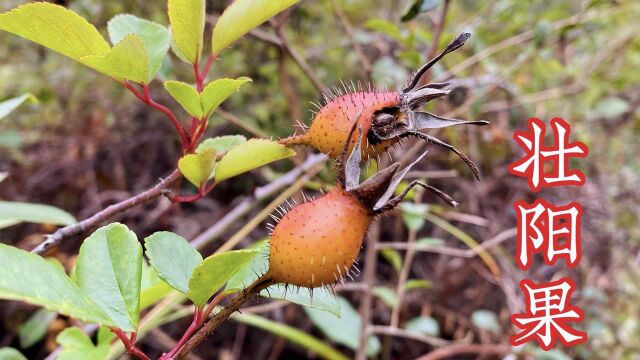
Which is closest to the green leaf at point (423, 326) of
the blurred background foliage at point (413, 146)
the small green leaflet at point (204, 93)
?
the blurred background foliage at point (413, 146)

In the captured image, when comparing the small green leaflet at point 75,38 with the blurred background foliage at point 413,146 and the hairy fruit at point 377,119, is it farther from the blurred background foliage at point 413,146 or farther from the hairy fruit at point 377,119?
the blurred background foliage at point 413,146

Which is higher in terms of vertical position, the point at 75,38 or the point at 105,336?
the point at 75,38

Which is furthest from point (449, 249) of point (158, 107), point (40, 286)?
point (40, 286)

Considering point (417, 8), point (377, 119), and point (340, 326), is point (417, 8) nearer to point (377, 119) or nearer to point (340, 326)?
point (377, 119)

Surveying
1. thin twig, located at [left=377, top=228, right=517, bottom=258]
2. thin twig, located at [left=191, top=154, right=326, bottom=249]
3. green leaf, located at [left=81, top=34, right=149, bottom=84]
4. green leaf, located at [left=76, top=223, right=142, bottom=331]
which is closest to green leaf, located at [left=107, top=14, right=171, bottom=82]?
green leaf, located at [left=81, top=34, right=149, bottom=84]

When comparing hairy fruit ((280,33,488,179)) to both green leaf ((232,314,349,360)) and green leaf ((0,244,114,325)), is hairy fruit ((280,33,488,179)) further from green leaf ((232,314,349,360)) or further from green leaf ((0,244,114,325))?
green leaf ((232,314,349,360))
